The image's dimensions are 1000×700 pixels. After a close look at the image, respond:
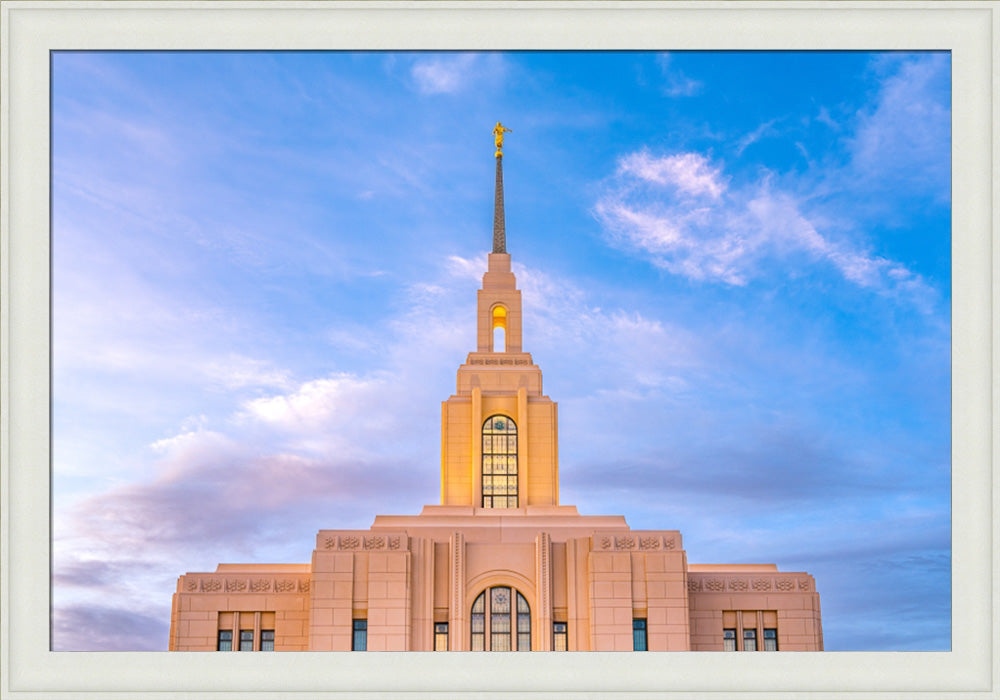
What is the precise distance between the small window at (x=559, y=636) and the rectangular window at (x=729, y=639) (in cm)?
521

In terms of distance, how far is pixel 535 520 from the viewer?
37219mm

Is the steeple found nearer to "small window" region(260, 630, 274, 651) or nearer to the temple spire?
the temple spire

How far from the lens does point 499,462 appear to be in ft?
139

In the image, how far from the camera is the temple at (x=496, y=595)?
109ft

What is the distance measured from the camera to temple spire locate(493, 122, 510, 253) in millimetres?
47547

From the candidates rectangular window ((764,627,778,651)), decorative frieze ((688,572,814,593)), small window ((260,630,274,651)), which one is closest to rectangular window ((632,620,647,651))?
decorative frieze ((688,572,814,593))

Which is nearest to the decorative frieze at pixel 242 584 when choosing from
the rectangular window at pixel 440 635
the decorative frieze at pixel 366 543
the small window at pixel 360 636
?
the decorative frieze at pixel 366 543

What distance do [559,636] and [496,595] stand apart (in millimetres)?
2270

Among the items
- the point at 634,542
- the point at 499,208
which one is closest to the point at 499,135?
the point at 499,208

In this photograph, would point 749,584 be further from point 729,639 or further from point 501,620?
point 501,620

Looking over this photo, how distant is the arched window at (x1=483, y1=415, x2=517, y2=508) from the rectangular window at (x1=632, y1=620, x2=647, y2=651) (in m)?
9.18

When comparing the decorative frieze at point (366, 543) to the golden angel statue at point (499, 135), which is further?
the golden angel statue at point (499, 135)

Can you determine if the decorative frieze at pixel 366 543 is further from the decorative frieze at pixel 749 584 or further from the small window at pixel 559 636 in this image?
the decorative frieze at pixel 749 584
